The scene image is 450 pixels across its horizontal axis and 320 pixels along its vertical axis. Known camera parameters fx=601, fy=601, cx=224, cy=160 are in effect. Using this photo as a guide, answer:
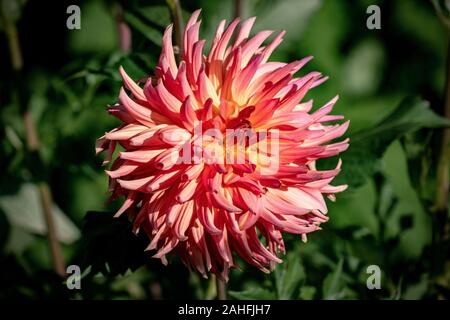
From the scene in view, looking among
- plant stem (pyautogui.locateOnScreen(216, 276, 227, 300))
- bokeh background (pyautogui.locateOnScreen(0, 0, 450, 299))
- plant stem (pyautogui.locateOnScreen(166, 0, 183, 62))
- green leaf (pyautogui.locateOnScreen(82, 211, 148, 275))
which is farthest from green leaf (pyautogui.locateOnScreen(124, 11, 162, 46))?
plant stem (pyautogui.locateOnScreen(216, 276, 227, 300))

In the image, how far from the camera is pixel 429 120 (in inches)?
44.3

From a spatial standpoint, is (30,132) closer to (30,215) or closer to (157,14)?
(30,215)

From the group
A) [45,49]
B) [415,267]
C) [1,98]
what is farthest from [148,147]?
[45,49]

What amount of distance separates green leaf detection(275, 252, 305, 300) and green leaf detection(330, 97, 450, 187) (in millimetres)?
180

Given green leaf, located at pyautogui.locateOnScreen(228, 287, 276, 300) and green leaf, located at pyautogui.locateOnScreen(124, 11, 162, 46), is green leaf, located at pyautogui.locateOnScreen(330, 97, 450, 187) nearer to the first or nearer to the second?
green leaf, located at pyautogui.locateOnScreen(228, 287, 276, 300)

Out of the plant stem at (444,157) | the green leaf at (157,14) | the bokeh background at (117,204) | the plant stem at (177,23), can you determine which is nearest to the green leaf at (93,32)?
the bokeh background at (117,204)

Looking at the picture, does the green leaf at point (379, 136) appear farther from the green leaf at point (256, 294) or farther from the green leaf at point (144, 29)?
the green leaf at point (144, 29)

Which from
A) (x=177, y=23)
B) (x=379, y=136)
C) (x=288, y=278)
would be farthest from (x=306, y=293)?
(x=177, y=23)

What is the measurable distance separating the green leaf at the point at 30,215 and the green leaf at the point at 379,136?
724 millimetres

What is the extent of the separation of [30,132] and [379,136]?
761 millimetres

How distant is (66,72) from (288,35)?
0.51m

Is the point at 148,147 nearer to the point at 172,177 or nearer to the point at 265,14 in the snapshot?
the point at 172,177

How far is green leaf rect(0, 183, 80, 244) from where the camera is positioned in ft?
4.82

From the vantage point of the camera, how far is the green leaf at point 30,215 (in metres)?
1.47
